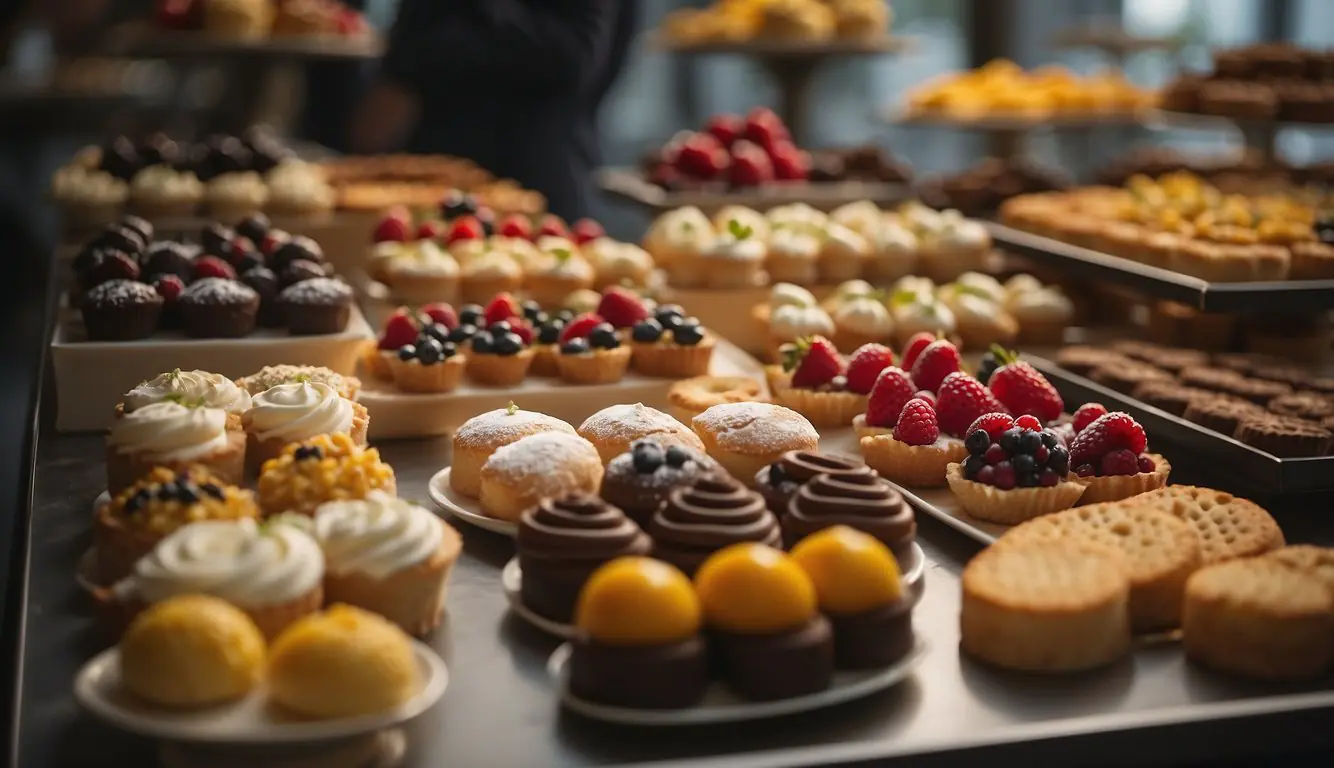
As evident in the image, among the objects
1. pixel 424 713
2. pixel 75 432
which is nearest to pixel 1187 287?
pixel 424 713

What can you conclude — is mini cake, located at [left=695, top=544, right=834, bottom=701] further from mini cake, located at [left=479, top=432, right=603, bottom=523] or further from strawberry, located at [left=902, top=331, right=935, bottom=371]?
strawberry, located at [left=902, top=331, right=935, bottom=371]

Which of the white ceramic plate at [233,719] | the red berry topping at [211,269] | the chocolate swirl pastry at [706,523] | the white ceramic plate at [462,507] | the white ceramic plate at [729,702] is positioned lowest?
the white ceramic plate at [729,702]

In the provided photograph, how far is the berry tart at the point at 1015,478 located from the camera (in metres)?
2.32

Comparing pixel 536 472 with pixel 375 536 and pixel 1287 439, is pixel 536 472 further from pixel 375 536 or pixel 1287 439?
pixel 1287 439

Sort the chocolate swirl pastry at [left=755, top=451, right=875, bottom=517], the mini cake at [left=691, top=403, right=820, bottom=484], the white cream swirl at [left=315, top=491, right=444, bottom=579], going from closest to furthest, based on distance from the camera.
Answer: the white cream swirl at [left=315, top=491, right=444, bottom=579] → the chocolate swirl pastry at [left=755, top=451, right=875, bottom=517] → the mini cake at [left=691, top=403, right=820, bottom=484]

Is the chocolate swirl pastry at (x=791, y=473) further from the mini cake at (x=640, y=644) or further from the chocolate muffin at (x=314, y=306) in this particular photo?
the chocolate muffin at (x=314, y=306)

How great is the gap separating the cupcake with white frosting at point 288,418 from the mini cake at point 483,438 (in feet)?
0.66

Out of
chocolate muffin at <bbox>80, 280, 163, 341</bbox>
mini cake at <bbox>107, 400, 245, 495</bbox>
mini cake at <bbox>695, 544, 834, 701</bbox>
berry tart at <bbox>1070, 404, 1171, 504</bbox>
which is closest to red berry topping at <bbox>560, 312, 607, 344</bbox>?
chocolate muffin at <bbox>80, 280, 163, 341</bbox>

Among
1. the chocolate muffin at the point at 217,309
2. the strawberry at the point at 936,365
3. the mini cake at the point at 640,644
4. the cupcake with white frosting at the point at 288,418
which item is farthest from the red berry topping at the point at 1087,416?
the chocolate muffin at the point at 217,309

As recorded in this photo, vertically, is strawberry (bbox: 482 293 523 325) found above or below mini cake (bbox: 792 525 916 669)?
above

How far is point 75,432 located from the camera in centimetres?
299

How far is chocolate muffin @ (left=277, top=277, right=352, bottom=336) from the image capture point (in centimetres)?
309

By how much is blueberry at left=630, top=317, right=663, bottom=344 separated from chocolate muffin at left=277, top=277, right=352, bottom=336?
0.62m

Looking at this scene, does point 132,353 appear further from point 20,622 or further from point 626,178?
point 626,178
